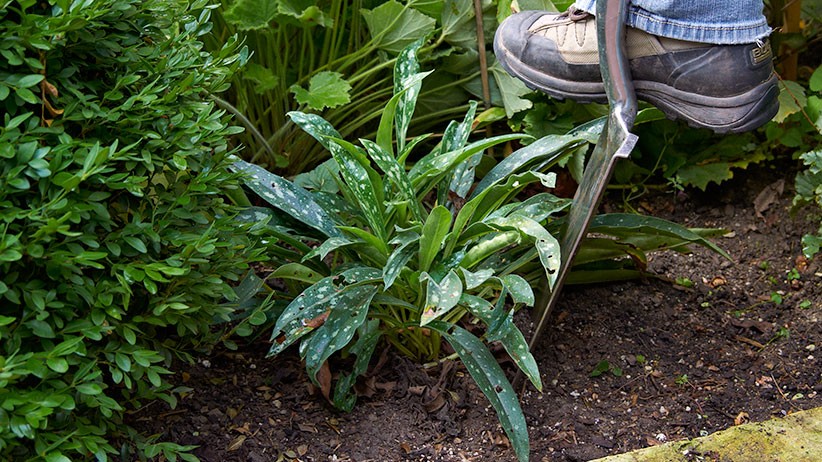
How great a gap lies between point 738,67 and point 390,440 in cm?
112

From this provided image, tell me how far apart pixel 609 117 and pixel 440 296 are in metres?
0.52

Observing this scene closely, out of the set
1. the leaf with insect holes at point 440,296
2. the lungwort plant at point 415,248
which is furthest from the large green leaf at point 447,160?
the leaf with insect holes at point 440,296

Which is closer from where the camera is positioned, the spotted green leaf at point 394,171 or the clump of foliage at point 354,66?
the spotted green leaf at point 394,171

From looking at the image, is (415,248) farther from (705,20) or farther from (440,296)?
(705,20)

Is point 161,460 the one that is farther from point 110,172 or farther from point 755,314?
point 755,314

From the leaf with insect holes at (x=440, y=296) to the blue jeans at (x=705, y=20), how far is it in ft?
2.34

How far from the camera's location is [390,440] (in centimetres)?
188

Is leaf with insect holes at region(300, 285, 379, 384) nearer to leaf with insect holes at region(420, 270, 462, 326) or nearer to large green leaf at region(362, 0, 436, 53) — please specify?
leaf with insect holes at region(420, 270, 462, 326)

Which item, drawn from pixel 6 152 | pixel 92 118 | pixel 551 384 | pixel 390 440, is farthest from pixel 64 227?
pixel 551 384

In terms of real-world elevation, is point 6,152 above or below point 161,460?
above

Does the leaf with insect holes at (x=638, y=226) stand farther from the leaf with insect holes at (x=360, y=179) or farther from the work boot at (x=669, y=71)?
the leaf with insect holes at (x=360, y=179)

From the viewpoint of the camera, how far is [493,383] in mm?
1790

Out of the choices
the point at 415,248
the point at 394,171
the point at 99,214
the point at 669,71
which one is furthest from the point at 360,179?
the point at 669,71

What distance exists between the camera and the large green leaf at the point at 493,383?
5.68ft
